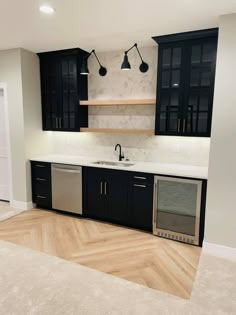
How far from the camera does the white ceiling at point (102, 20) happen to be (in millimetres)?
2291

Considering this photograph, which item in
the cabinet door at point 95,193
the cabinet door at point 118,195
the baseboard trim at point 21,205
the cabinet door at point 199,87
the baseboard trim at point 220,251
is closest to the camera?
the baseboard trim at point 220,251

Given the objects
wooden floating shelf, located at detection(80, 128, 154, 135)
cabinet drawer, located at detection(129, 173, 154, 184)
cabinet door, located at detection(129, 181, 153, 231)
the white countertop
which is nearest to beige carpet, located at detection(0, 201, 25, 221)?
the white countertop

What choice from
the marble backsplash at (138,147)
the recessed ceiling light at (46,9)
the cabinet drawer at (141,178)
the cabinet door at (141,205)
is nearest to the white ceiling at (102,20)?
the recessed ceiling light at (46,9)

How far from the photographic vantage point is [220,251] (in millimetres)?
2830

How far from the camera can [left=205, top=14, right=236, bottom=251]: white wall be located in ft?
8.38

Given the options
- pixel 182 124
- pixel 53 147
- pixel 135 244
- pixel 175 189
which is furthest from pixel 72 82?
pixel 135 244

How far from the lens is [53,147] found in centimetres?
461

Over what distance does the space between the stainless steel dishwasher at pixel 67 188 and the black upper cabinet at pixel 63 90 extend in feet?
2.43

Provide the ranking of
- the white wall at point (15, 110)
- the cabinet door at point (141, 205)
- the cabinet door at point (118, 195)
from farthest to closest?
the white wall at point (15, 110)
the cabinet door at point (118, 195)
the cabinet door at point (141, 205)

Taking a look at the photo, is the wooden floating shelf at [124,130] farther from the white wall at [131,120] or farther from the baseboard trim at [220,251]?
the baseboard trim at [220,251]

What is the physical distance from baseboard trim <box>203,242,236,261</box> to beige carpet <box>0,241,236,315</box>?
0.48 feet

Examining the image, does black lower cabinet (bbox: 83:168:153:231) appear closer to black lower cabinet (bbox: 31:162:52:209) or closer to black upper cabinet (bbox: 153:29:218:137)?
black lower cabinet (bbox: 31:162:52:209)

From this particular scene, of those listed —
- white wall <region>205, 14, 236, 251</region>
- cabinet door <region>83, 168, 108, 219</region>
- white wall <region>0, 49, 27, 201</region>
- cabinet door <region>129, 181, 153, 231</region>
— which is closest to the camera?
white wall <region>205, 14, 236, 251</region>

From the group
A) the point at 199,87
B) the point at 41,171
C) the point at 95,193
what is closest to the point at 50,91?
the point at 41,171
